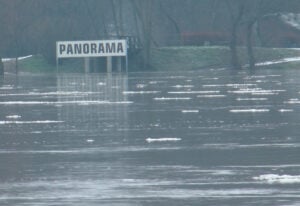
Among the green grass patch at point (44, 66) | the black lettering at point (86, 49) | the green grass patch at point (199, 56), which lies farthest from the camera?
the green grass patch at point (44, 66)

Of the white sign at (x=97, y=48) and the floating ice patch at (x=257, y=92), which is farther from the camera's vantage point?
the white sign at (x=97, y=48)

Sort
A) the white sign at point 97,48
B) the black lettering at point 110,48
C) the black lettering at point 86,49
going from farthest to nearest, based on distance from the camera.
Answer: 1. the black lettering at point 110,48
2. the black lettering at point 86,49
3. the white sign at point 97,48

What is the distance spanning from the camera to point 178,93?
33.3 m

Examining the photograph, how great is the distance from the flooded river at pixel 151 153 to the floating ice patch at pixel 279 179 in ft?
0.04

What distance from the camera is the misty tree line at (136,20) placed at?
7238 centimetres

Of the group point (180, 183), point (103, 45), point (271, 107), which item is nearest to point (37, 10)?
point (103, 45)

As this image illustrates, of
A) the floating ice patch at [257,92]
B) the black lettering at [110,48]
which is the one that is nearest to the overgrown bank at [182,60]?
the black lettering at [110,48]

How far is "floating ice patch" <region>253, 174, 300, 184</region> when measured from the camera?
492 inches

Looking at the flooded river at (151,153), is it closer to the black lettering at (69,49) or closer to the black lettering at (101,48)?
the black lettering at (101,48)

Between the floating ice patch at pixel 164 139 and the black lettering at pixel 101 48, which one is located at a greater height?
the black lettering at pixel 101 48

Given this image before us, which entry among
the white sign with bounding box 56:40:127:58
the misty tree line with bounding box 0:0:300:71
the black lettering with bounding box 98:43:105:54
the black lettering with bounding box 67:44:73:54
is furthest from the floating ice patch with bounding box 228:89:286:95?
the misty tree line with bounding box 0:0:300:71

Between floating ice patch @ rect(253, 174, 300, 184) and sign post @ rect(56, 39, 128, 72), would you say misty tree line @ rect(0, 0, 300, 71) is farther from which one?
floating ice patch @ rect(253, 174, 300, 184)

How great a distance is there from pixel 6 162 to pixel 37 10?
6535 centimetres

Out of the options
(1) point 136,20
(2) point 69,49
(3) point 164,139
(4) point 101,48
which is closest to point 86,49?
(4) point 101,48
